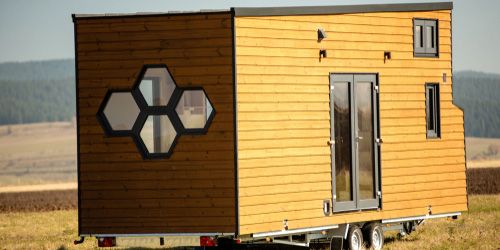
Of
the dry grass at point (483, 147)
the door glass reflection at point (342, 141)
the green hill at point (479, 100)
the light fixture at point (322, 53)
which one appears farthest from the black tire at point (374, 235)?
the green hill at point (479, 100)

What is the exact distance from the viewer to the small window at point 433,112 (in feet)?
66.9

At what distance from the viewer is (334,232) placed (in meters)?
18.5

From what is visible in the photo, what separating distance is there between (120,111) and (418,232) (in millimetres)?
7190

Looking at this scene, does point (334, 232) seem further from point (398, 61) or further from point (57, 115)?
point (57, 115)

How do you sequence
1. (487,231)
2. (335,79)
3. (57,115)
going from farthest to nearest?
(57,115) → (487,231) → (335,79)

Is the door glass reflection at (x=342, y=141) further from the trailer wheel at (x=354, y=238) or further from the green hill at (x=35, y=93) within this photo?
the green hill at (x=35, y=93)

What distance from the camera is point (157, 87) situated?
16.7 m

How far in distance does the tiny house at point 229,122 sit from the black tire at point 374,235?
10.5 inches

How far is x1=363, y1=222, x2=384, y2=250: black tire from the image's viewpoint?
62.8 feet

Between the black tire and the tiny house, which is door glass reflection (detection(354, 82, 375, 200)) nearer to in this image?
the tiny house

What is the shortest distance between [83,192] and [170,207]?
1.31 m

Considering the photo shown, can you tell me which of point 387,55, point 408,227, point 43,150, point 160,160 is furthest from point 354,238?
point 43,150

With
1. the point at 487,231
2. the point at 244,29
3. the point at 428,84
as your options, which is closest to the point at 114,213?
the point at 244,29

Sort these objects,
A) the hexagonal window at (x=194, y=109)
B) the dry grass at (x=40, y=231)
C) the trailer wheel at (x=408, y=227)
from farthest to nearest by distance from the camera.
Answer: the dry grass at (x=40, y=231) < the trailer wheel at (x=408, y=227) < the hexagonal window at (x=194, y=109)
